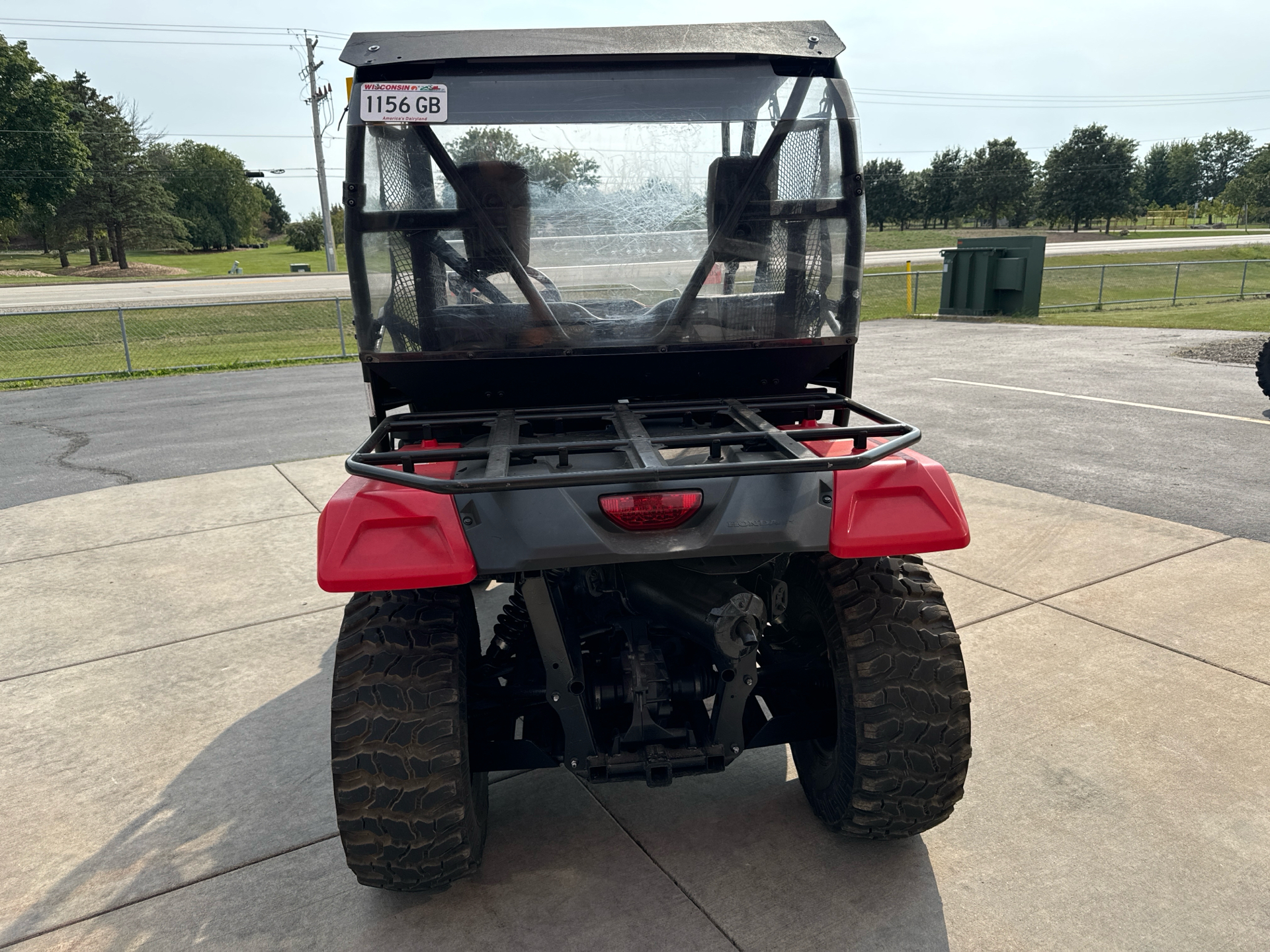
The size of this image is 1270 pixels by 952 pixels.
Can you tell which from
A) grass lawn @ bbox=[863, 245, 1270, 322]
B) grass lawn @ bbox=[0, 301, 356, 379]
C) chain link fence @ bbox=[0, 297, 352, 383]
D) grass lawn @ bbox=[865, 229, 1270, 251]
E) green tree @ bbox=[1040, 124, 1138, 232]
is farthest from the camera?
green tree @ bbox=[1040, 124, 1138, 232]

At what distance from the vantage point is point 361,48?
2.71 m

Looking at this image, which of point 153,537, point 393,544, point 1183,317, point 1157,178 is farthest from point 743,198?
point 1157,178

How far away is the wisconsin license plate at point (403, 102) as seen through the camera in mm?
2660

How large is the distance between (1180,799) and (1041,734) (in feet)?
1.67

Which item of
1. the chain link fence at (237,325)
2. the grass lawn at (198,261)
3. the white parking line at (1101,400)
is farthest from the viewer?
the grass lawn at (198,261)

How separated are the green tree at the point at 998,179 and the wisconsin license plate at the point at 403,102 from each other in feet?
241

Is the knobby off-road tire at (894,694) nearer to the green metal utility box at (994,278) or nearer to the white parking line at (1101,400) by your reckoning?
the white parking line at (1101,400)

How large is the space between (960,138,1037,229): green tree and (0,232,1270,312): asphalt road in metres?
21.3

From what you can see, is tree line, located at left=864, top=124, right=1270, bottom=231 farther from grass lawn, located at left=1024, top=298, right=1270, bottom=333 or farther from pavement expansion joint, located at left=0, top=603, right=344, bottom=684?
pavement expansion joint, located at left=0, top=603, right=344, bottom=684

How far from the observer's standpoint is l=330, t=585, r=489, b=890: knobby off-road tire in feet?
7.63

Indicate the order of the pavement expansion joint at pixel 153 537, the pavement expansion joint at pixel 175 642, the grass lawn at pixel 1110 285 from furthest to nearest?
the grass lawn at pixel 1110 285 → the pavement expansion joint at pixel 153 537 → the pavement expansion joint at pixel 175 642

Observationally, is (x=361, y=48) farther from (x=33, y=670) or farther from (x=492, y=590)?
(x=33, y=670)

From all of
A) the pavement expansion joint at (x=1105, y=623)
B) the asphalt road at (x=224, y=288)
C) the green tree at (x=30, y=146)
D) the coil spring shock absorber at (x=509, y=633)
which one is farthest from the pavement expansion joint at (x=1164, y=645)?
the green tree at (x=30, y=146)

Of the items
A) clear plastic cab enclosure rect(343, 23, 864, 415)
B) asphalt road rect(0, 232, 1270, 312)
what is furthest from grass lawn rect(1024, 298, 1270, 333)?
clear plastic cab enclosure rect(343, 23, 864, 415)
